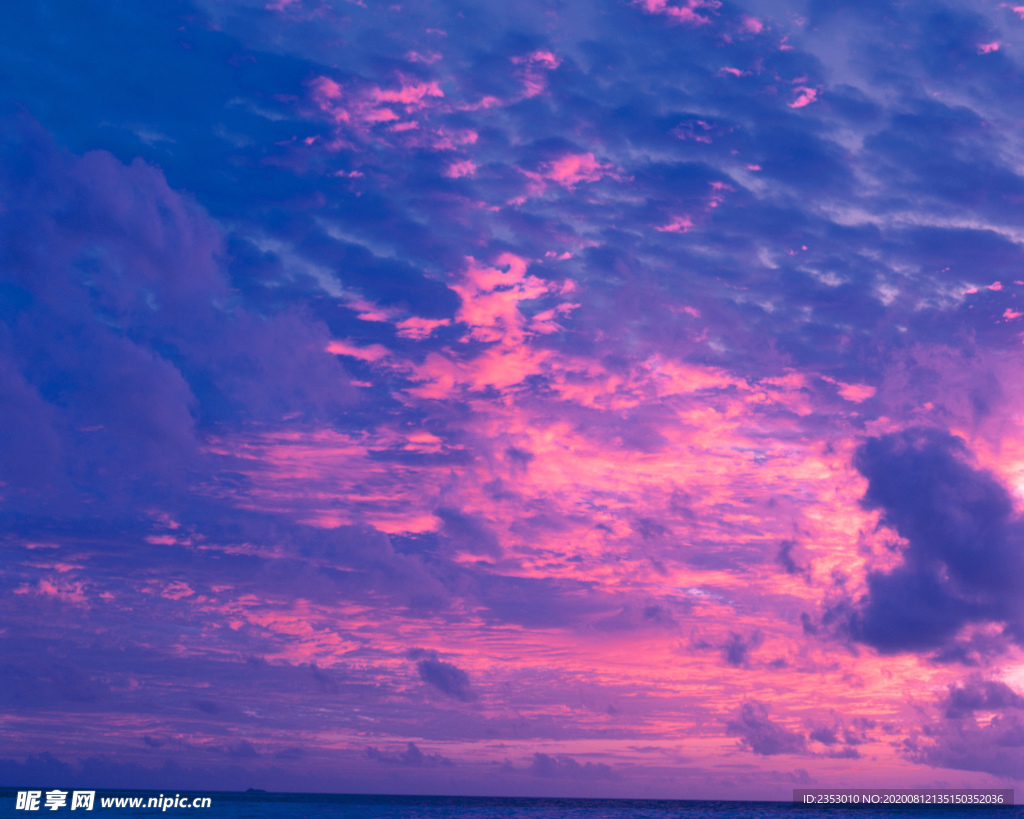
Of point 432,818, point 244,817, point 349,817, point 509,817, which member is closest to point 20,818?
point 244,817

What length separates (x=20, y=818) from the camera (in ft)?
514

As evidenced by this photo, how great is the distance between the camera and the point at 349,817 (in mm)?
177500

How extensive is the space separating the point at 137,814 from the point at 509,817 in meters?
80.5

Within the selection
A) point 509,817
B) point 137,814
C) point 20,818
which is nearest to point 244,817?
point 137,814

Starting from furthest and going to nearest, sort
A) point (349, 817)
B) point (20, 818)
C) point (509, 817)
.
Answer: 1. point (509, 817)
2. point (349, 817)
3. point (20, 818)

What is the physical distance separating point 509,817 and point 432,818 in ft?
66.7

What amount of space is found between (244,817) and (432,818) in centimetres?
4188

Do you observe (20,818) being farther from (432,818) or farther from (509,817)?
(509,817)

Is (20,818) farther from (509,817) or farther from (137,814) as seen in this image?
(509,817)

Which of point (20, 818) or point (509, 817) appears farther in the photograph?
point (509, 817)

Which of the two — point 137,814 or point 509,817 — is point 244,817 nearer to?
point 137,814

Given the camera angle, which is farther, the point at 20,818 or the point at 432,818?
the point at 432,818

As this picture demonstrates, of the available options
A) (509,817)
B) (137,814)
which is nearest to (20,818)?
(137,814)

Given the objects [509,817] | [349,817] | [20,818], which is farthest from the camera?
[509,817]
